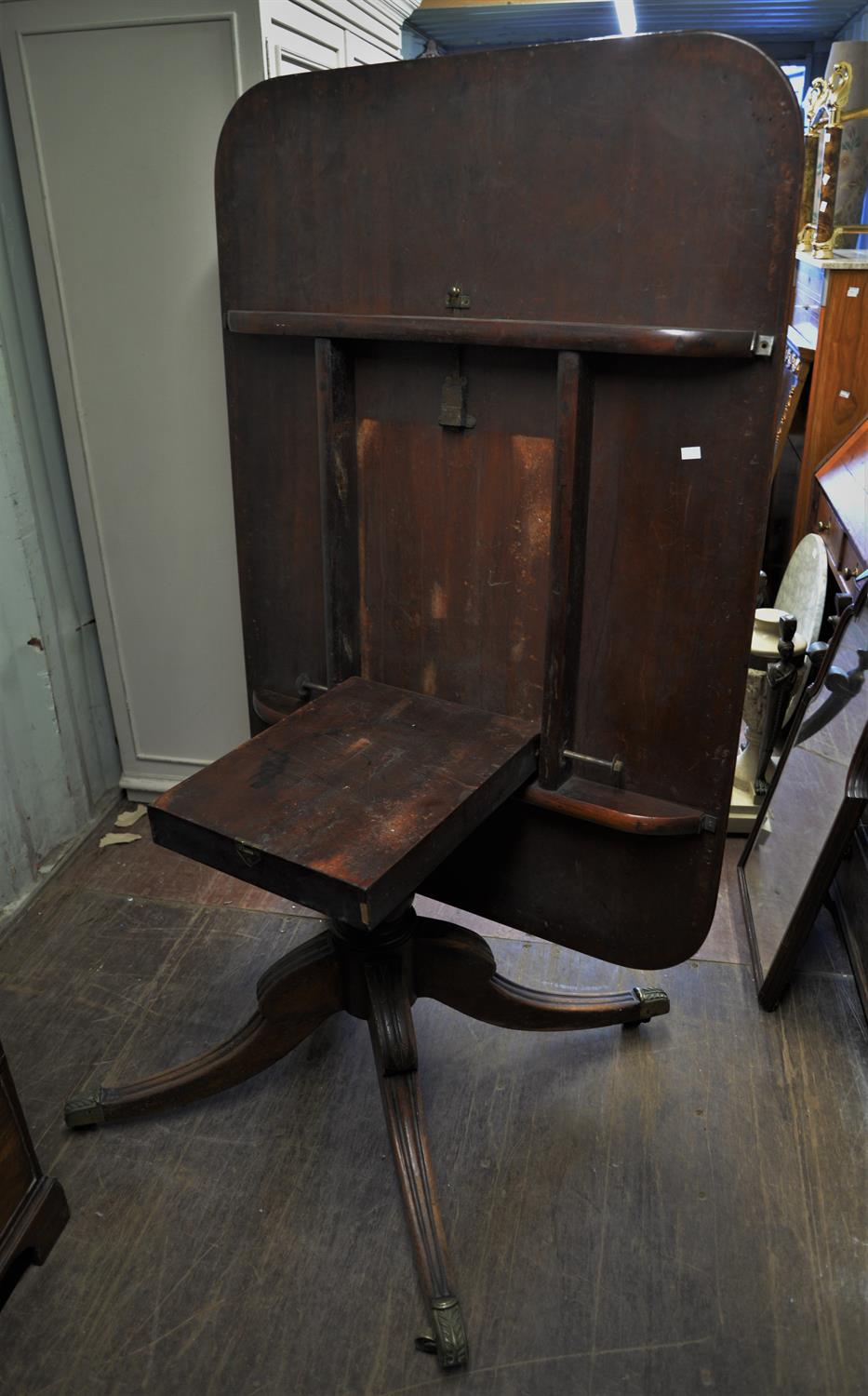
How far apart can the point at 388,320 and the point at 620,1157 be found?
1.50 meters

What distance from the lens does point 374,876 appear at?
1.34 metres

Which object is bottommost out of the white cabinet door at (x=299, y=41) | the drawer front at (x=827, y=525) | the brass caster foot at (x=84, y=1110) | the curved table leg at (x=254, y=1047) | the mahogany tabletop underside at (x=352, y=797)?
the brass caster foot at (x=84, y=1110)

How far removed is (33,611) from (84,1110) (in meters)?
1.21

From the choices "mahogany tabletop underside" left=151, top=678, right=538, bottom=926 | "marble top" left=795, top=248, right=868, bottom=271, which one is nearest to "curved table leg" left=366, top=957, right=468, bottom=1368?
"mahogany tabletop underside" left=151, top=678, right=538, bottom=926

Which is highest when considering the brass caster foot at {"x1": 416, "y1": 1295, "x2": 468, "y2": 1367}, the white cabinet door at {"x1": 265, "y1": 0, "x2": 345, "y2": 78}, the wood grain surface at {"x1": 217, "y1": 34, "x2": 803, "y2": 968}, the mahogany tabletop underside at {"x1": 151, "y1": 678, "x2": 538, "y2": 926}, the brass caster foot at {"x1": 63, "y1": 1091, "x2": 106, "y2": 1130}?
the white cabinet door at {"x1": 265, "y1": 0, "x2": 345, "y2": 78}

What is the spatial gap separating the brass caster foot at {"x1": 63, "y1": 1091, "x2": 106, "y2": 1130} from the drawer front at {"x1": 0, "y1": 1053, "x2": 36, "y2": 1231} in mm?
225

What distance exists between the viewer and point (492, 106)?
1419 millimetres

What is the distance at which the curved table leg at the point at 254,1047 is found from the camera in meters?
1.86

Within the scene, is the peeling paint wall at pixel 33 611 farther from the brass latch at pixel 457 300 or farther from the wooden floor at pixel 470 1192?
the brass latch at pixel 457 300

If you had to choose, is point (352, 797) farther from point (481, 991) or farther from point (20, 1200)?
point (20, 1200)

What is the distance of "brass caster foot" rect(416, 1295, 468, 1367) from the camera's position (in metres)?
1.54

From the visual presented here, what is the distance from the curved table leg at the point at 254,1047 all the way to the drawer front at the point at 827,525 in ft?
6.77

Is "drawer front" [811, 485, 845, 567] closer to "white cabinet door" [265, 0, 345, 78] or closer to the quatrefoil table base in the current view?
the quatrefoil table base

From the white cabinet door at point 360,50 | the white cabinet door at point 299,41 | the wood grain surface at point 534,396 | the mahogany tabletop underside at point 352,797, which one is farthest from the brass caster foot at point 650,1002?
the white cabinet door at point 360,50
